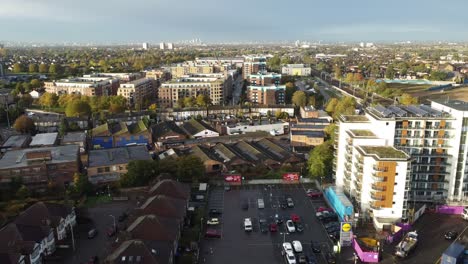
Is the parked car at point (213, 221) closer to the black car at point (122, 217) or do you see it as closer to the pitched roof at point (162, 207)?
the pitched roof at point (162, 207)

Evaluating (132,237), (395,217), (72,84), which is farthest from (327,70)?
(132,237)

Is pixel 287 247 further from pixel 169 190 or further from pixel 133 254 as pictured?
pixel 169 190

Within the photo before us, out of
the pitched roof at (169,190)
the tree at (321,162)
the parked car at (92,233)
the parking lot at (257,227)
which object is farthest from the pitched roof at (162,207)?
the tree at (321,162)

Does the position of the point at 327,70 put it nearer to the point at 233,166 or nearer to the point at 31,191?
the point at 233,166

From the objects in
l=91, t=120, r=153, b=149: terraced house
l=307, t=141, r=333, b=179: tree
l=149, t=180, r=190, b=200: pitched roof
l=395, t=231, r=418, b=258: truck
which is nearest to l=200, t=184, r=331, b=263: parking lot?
→ l=307, t=141, r=333, b=179: tree

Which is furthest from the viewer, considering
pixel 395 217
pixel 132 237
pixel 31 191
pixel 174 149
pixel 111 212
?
pixel 174 149

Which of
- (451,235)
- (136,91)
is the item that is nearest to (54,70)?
(136,91)
